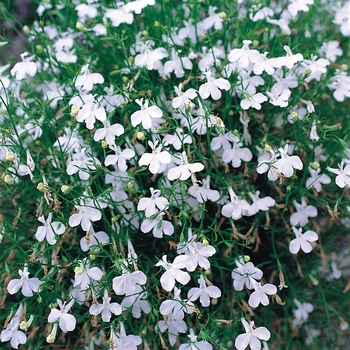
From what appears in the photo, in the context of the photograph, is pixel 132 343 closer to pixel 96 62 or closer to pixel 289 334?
pixel 289 334

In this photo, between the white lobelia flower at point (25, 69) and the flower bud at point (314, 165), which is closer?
the flower bud at point (314, 165)

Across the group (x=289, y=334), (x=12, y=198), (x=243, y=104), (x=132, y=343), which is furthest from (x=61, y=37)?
(x=289, y=334)

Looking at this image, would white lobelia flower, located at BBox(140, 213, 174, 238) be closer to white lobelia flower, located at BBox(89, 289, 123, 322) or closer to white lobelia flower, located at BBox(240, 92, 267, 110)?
white lobelia flower, located at BBox(89, 289, 123, 322)

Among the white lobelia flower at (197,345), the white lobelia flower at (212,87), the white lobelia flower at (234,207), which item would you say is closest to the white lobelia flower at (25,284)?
the white lobelia flower at (197,345)

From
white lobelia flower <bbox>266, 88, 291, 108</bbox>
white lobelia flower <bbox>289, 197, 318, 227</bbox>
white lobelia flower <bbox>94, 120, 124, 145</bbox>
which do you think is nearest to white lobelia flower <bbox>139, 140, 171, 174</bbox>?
white lobelia flower <bbox>94, 120, 124, 145</bbox>

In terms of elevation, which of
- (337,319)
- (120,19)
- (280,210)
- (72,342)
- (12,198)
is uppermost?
(120,19)

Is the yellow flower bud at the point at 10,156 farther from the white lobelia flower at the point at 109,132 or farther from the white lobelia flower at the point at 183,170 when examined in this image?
the white lobelia flower at the point at 183,170
